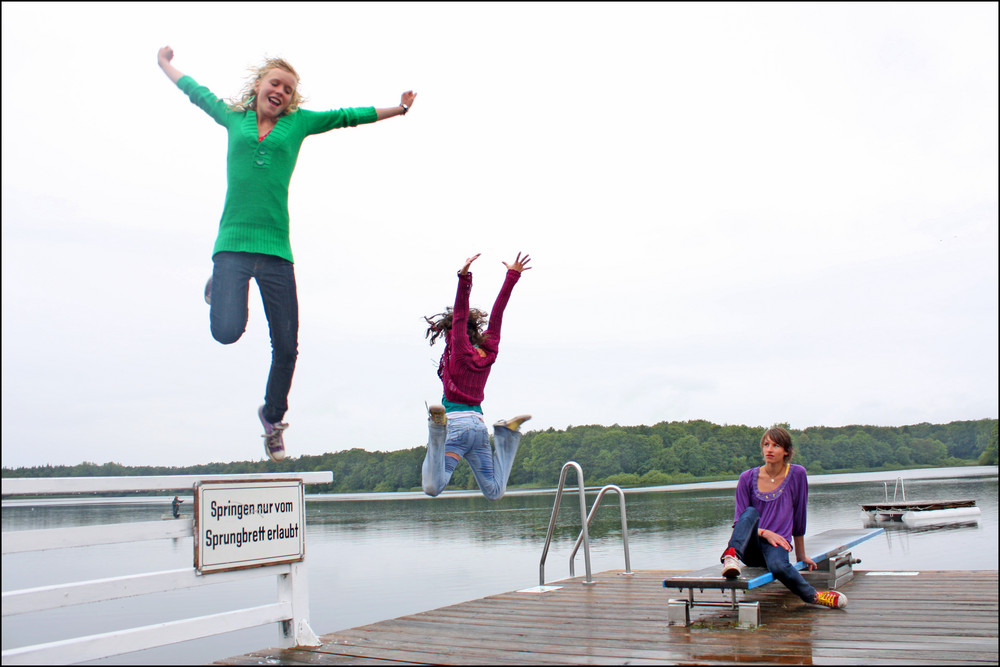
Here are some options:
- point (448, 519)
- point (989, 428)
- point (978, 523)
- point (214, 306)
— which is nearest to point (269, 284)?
point (214, 306)

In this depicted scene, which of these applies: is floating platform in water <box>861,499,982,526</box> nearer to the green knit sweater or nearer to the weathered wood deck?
the weathered wood deck

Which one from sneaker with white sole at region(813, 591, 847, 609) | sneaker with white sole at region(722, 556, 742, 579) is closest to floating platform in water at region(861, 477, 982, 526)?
sneaker with white sole at region(813, 591, 847, 609)

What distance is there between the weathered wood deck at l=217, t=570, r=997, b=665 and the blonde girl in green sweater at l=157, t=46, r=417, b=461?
1414mm

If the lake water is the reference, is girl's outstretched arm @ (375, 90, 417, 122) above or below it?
above

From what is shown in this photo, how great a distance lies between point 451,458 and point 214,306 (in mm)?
2130

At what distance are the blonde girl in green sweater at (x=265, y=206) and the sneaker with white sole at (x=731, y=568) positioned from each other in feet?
8.63

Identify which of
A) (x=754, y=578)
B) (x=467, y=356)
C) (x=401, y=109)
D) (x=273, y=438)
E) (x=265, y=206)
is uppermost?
(x=401, y=109)

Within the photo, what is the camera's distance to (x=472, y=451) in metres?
5.32

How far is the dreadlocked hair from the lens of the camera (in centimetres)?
544

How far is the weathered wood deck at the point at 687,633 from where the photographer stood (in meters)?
3.81

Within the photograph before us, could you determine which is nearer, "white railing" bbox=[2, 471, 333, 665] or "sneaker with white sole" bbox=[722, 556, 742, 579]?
"white railing" bbox=[2, 471, 333, 665]

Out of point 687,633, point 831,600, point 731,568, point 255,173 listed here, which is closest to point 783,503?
point 831,600

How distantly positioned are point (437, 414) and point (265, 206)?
1.66m

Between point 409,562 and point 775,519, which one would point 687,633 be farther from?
point 409,562
